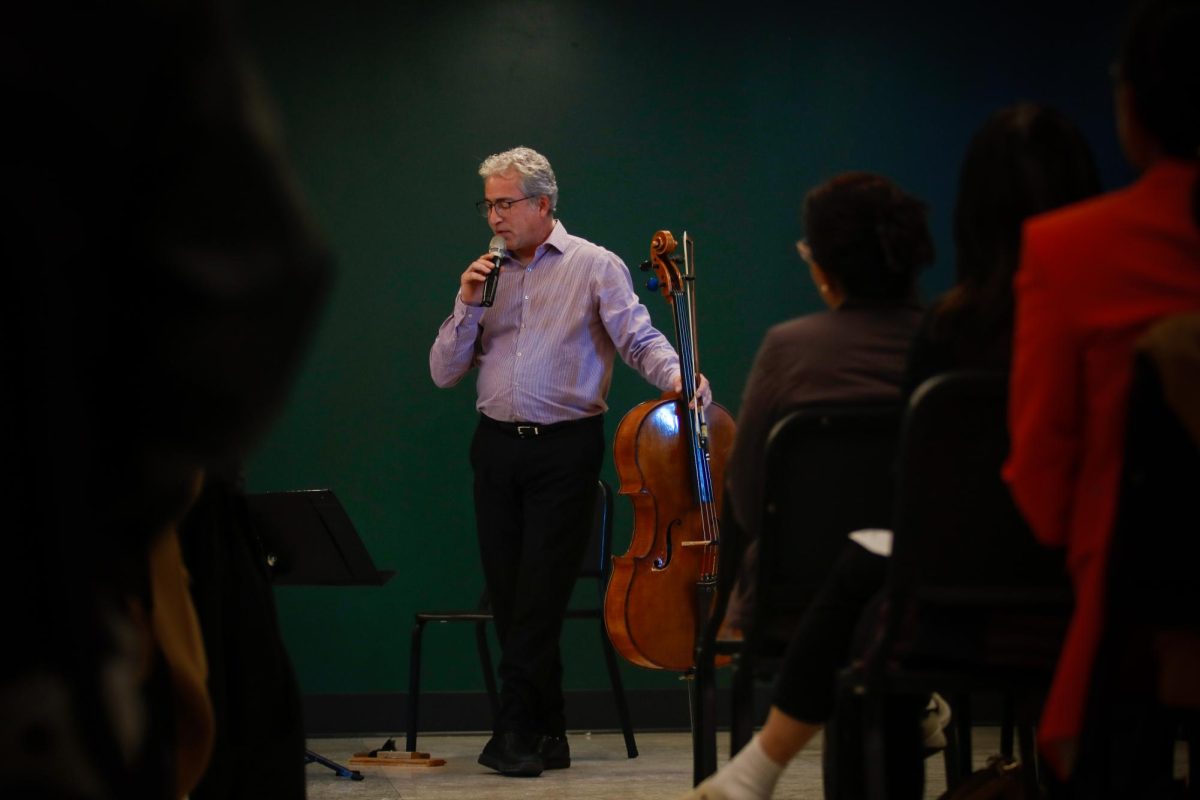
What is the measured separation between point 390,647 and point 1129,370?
4.25 meters

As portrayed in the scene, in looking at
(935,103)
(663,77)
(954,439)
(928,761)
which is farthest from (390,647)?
(954,439)

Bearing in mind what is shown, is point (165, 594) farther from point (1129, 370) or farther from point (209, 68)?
point (1129, 370)

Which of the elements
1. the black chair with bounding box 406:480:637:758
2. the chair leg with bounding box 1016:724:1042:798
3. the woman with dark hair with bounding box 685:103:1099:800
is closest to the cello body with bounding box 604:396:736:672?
the black chair with bounding box 406:480:637:758

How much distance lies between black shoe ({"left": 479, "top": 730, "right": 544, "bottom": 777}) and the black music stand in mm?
774

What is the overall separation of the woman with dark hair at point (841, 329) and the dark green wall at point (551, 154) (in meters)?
3.10

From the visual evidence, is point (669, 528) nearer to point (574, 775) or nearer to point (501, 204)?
point (574, 775)

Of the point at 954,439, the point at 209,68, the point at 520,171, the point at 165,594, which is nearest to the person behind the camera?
the point at 209,68

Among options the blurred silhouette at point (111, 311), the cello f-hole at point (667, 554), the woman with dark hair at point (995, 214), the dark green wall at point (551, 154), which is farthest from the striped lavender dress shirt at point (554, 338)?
the blurred silhouette at point (111, 311)

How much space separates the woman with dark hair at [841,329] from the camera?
2361mm

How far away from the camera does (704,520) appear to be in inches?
152

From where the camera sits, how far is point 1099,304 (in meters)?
1.58

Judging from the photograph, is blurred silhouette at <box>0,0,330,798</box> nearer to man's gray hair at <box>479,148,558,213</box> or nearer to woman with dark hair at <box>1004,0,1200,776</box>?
woman with dark hair at <box>1004,0,1200,776</box>

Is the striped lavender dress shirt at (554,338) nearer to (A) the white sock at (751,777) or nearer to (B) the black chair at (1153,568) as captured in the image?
(A) the white sock at (751,777)

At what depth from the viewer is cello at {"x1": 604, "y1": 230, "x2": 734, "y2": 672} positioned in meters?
3.89
